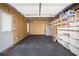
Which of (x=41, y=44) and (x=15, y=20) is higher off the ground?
(x=15, y=20)

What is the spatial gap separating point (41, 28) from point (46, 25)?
124cm

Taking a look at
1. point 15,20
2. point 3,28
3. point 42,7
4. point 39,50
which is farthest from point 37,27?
point 3,28

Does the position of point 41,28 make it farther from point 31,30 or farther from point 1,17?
point 1,17

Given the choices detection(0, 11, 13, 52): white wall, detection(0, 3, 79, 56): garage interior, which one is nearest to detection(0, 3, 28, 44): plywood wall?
detection(0, 3, 79, 56): garage interior

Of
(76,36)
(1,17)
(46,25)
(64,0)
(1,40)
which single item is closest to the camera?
(64,0)

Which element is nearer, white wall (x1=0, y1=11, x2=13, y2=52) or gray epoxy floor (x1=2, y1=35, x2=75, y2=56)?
gray epoxy floor (x1=2, y1=35, x2=75, y2=56)

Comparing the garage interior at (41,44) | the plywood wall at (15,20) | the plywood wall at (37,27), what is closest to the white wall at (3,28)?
the garage interior at (41,44)

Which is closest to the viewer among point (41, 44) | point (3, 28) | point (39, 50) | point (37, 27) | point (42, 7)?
point (3, 28)

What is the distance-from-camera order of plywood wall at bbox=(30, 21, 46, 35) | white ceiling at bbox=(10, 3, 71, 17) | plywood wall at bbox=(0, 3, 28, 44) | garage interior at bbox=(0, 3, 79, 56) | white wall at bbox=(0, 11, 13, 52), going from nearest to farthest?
garage interior at bbox=(0, 3, 79, 56) → white wall at bbox=(0, 11, 13, 52) → white ceiling at bbox=(10, 3, 71, 17) → plywood wall at bbox=(0, 3, 28, 44) → plywood wall at bbox=(30, 21, 46, 35)

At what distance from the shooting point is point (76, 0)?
6.74 ft

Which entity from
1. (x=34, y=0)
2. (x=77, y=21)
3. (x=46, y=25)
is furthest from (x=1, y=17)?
(x=46, y=25)

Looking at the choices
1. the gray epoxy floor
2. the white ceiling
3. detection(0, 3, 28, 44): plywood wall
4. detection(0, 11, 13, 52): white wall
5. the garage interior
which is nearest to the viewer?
the gray epoxy floor

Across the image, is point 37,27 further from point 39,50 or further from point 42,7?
point 39,50

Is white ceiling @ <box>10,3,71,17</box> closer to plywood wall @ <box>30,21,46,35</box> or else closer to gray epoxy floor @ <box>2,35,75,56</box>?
gray epoxy floor @ <box>2,35,75,56</box>
